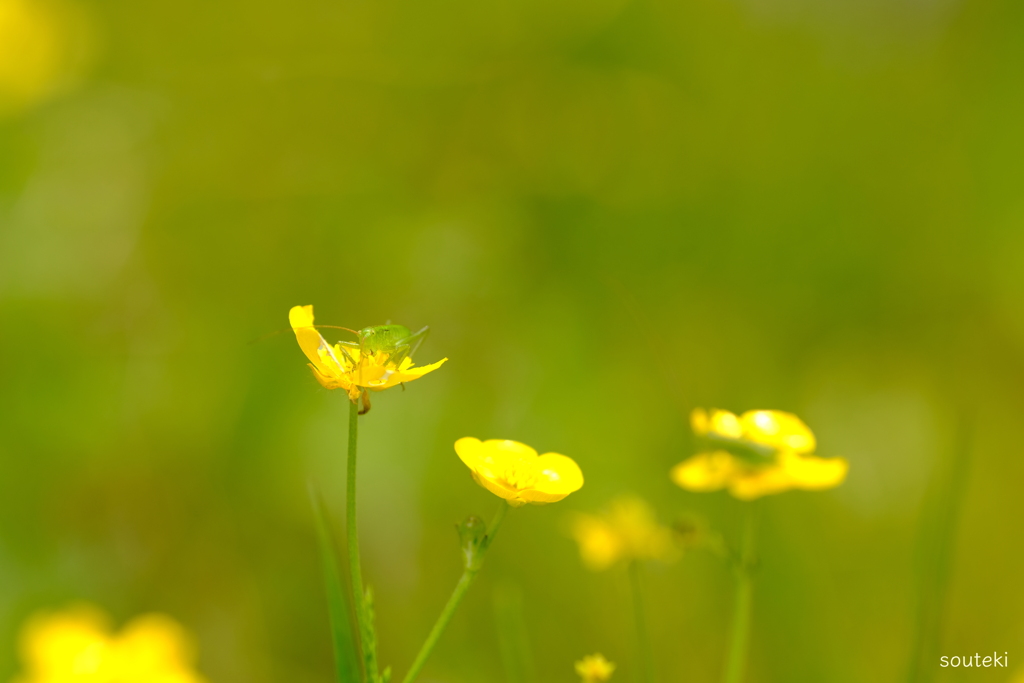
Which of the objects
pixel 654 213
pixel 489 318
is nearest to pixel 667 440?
pixel 489 318

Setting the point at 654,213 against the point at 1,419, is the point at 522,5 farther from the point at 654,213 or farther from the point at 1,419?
the point at 1,419

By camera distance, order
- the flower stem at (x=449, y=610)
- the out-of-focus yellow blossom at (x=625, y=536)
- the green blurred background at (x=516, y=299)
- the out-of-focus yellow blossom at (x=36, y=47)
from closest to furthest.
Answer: the flower stem at (x=449, y=610), the out-of-focus yellow blossom at (x=625, y=536), the green blurred background at (x=516, y=299), the out-of-focus yellow blossom at (x=36, y=47)

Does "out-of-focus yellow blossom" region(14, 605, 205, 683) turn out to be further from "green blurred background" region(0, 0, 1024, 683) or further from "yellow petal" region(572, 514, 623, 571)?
"green blurred background" region(0, 0, 1024, 683)

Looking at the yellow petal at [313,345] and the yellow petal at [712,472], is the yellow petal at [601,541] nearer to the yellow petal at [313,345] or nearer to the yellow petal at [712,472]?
the yellow petal at [712,472]

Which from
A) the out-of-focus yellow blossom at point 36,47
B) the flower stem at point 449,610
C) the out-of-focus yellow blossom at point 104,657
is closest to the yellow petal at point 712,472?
the flower stem at point 449,610

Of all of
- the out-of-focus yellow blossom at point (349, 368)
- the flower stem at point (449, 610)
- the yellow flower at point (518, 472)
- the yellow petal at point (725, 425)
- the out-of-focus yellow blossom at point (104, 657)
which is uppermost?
the yellow petal at point (725, 425)

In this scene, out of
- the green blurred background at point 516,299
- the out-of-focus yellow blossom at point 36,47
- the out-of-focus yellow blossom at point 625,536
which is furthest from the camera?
the out-of-focus yellow blossom at point 36,47

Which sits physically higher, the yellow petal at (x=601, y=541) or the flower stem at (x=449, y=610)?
the yellow petal at (x=601, y=541)
